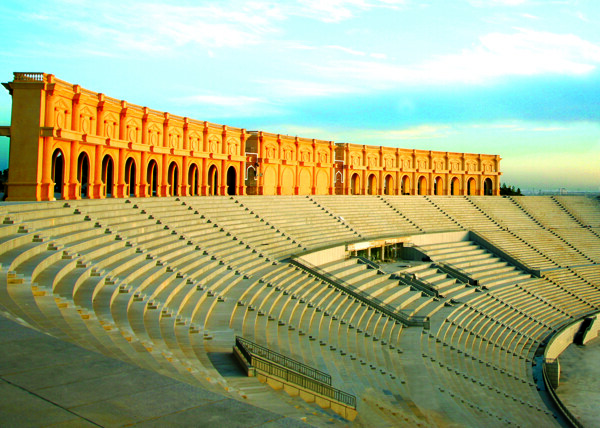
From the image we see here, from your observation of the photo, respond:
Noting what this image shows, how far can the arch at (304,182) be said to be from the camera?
137ft

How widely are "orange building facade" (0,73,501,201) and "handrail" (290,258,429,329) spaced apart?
34.1ft

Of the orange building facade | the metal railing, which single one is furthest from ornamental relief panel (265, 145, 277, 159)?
the metal railing

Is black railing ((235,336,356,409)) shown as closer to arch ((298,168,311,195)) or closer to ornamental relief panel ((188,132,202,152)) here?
ornamental relief panel ((188,132,202,152))

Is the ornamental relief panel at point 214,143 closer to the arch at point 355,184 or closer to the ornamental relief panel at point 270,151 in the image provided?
the ornamental relief panel at point 270,151

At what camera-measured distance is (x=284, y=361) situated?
1105cm

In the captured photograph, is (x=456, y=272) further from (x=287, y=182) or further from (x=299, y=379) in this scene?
(x=299, y=379)

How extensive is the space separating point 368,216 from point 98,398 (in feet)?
106

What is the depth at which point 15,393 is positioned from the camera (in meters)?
3.76

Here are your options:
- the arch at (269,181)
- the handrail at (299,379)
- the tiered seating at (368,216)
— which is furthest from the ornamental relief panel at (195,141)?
the handrail at (299,379)

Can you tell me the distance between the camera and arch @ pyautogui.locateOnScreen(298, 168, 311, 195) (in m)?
41.7

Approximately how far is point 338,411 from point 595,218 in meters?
44.4

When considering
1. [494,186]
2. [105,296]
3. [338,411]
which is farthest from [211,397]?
[494,186]

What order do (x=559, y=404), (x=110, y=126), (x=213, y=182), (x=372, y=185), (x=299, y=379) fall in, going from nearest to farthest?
(x=299, y=379), (x=559, y=404), (x=110, y=126), (x=213, y=182), (x=372, y=185)

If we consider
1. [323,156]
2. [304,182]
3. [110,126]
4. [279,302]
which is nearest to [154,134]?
[110,126]
